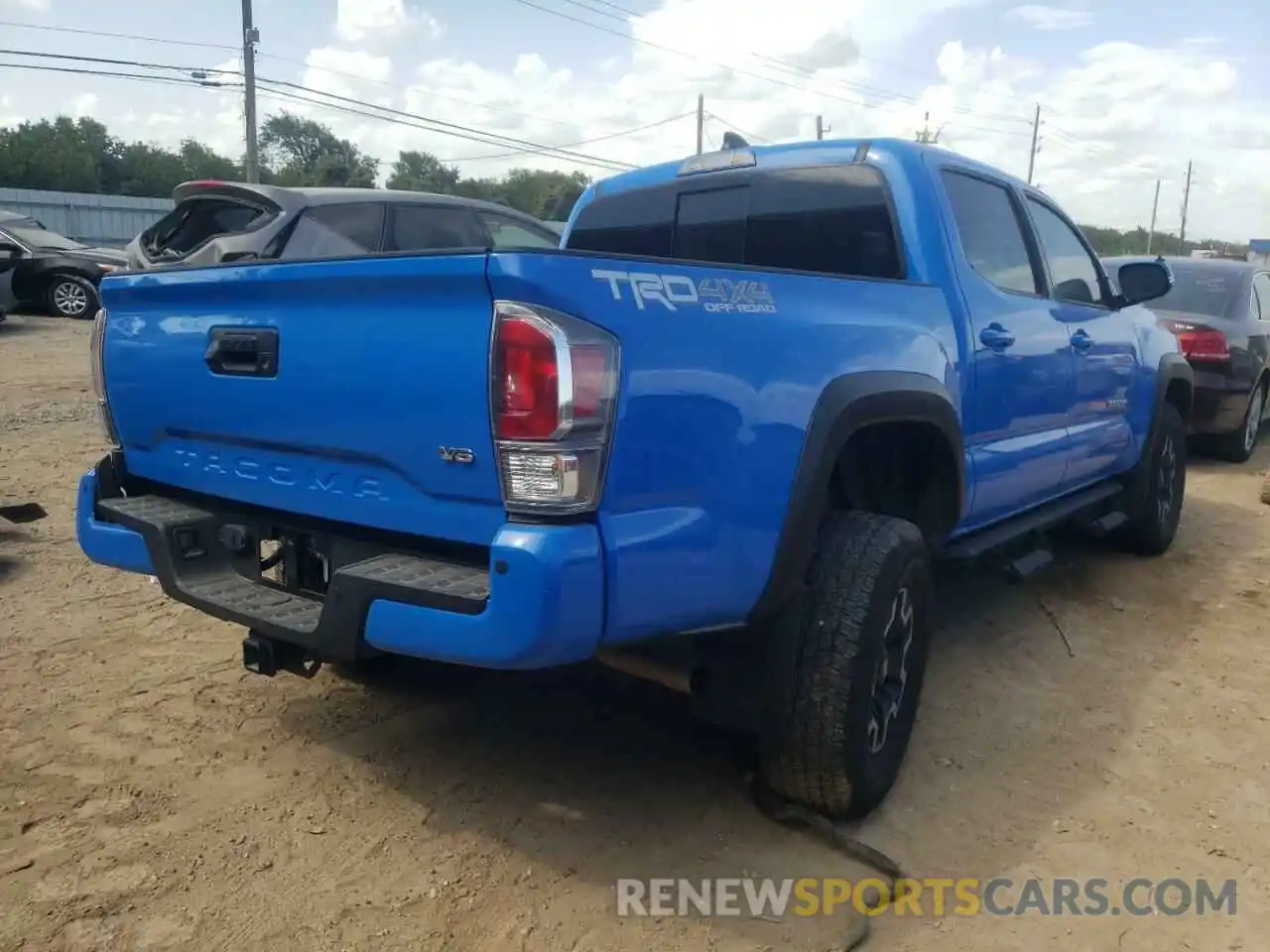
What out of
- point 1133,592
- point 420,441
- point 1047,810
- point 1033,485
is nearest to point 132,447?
point 420,441

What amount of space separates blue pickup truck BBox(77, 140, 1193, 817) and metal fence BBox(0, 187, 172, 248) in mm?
33754

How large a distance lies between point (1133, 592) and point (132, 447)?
4496 millimetres

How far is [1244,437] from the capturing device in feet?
27.5

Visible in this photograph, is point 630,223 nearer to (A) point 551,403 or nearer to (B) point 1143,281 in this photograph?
(A) point 551,403

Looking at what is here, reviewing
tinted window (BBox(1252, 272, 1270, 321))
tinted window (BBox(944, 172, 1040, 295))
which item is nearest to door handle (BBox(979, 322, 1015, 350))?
tinted window (BBox(944, 172, 1040, 295))

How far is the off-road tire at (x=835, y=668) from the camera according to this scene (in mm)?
2623

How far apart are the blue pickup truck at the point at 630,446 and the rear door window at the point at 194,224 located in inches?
172

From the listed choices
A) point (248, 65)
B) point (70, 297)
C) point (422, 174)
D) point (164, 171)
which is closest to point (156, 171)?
point (164, 171)

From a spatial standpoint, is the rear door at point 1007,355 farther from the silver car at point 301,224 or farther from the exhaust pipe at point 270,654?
the silver car at point 301,224

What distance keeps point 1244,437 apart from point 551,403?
26.9ft

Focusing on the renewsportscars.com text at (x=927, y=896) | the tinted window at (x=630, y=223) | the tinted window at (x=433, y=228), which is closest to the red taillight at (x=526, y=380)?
the renewsportscars.com text at (x=927, y=896)

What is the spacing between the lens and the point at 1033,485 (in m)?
4.09

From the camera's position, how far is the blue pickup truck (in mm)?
2076

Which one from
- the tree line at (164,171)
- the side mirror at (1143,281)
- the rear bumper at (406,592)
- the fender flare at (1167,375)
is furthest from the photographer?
the tree line at (164,171)
